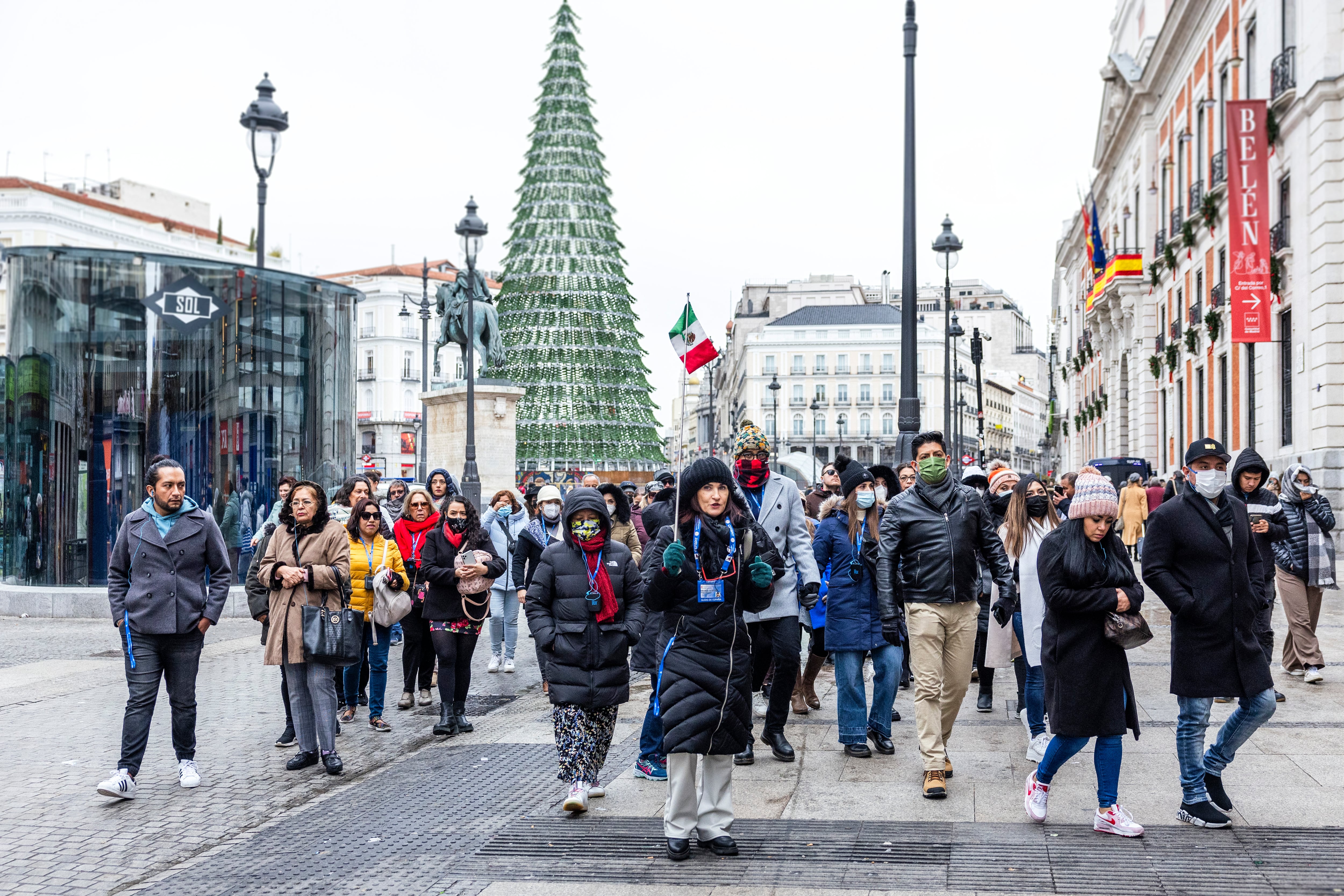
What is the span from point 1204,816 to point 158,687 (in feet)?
18.3

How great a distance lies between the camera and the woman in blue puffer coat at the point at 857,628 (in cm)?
742

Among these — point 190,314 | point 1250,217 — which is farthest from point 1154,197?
point 190,314

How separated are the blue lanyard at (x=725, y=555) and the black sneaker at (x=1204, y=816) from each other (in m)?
2.46

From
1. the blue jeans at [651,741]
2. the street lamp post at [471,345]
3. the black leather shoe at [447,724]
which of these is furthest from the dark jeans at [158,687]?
the street lamp post at [471,345]

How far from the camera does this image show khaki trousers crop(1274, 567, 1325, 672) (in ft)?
32.0

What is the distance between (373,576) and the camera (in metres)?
8.42

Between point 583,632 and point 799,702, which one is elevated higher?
point 583,632

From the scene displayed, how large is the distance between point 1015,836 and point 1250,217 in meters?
21.8

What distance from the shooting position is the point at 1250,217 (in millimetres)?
24031

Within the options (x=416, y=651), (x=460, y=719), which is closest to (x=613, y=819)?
(x=460, y=719)

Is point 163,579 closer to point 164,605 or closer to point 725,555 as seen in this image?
point 164,605

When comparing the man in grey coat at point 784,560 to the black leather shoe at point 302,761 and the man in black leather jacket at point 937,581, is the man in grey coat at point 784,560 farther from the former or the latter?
the black leather shoe at point 302,761

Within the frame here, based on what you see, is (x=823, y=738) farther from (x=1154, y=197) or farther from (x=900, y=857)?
(x=1154, y=197)

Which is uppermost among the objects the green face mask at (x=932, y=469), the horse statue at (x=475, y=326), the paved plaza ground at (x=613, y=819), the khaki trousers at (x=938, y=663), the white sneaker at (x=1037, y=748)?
the horse statue at (x=475, y=326)
